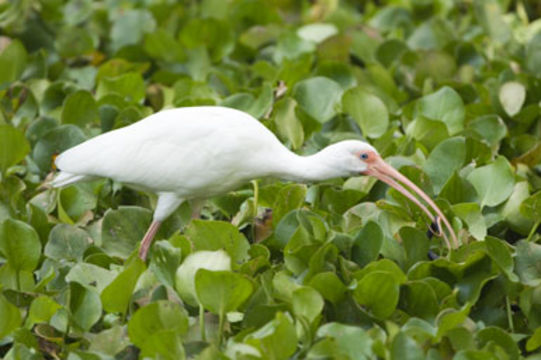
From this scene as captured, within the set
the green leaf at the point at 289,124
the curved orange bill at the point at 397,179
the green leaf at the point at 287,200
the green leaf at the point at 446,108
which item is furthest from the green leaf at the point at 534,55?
the green leaf at the point at 287,200

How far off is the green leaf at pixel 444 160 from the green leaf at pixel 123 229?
1.67 metres

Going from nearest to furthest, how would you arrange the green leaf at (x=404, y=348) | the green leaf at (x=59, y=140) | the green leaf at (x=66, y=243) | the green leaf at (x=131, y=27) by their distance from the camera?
1. the green leaf at (x=404, y=348)
2. the green leaf at (x=66, y=243)
3. the green leaf at (x=59, y=140)
4. the green leaf at (x=131, y=27)

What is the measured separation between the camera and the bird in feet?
18.2

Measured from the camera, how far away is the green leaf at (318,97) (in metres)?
7.08

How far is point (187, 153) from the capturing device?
5.59 metres

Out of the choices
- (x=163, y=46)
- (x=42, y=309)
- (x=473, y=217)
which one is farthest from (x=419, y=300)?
(x=163, y=46)

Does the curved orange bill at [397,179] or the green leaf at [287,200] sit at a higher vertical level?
the curved orange bill at [397,179]

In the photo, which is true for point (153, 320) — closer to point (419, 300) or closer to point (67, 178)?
point (419, 300)

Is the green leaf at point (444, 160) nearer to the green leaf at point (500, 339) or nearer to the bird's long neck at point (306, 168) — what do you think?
the bird's long neck at point (306, 168)

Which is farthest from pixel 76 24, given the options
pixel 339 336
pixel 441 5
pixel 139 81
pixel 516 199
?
pixel 339 336

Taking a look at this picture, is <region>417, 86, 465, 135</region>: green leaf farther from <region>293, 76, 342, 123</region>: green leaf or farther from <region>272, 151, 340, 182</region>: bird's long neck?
<region>272, 151, 340, 182</region>: bird's long neck

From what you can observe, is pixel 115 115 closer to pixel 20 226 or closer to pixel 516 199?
pixel 20 226

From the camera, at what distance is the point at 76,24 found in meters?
9.38

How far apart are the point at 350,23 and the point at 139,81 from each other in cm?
268
